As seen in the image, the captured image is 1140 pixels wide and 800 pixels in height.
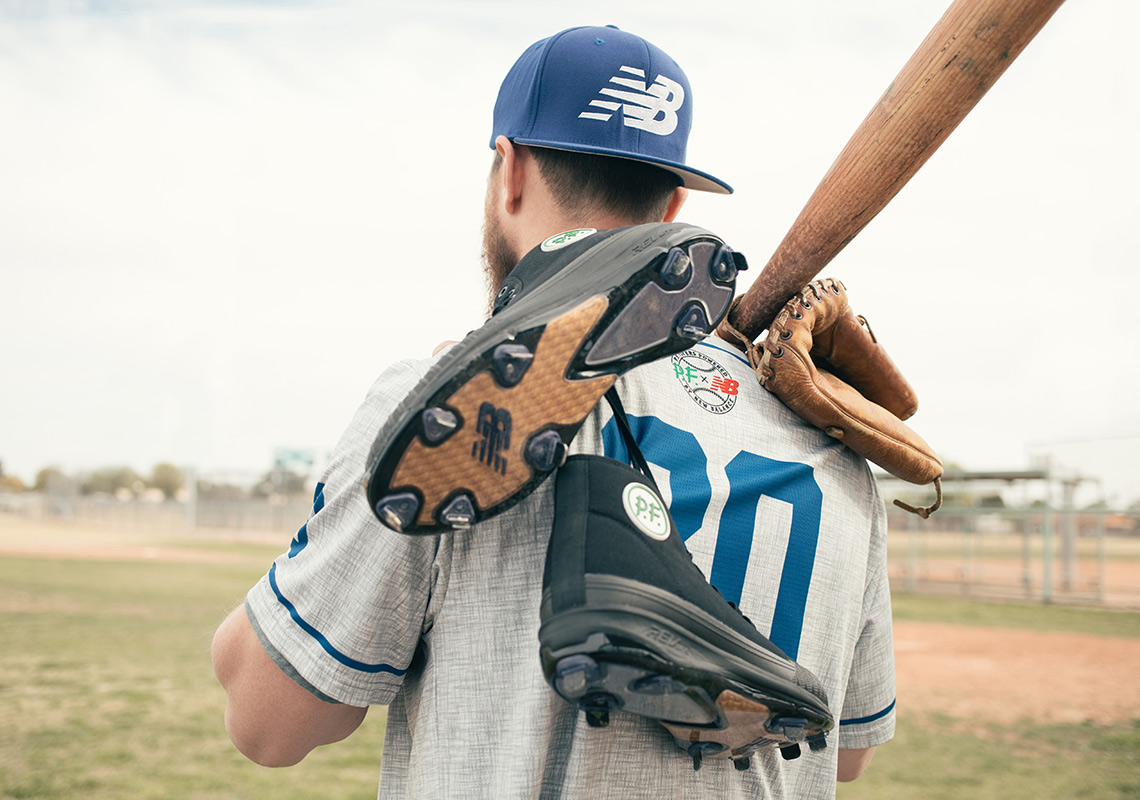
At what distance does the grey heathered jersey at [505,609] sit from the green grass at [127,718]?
1.06 m

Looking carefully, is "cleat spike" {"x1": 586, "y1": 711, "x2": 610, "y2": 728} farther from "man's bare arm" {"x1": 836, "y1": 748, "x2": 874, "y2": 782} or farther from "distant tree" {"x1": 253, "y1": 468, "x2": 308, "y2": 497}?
Result: "distant tree" {"x1": 253, "y1": 468, "x2": 308, "y2": 497}

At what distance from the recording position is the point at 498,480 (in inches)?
32.2

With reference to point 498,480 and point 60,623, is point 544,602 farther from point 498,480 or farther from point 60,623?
point 60,623

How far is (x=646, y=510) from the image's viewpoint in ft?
2.92

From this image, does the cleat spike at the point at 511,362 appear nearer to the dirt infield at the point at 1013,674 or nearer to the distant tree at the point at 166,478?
the dirt infield at the point at 1013,674

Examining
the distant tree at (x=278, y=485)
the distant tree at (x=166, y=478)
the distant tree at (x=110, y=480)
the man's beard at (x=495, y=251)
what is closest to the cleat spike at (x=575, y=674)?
the man's beard at (x=495, y=251)

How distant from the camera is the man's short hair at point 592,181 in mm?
1191

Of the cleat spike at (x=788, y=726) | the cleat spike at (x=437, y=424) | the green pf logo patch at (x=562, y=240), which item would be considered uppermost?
the green pf logo patch at (x=562, y=240)

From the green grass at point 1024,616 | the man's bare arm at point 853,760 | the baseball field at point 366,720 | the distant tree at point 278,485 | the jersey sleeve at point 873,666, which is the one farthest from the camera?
the distant tree at point 278,485

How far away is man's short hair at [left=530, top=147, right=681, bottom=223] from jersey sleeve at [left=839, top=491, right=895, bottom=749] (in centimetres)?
61

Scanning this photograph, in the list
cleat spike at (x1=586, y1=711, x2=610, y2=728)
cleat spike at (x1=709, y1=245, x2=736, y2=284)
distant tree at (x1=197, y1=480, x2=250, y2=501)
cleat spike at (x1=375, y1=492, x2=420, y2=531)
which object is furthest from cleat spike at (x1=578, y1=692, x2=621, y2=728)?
distant tree at (x1=197, y1=480, x2=250, y2=501)

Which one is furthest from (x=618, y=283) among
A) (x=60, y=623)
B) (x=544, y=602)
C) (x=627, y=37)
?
(x=60, y=623)

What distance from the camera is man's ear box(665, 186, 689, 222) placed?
135 centimetres

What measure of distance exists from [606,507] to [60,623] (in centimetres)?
1320
